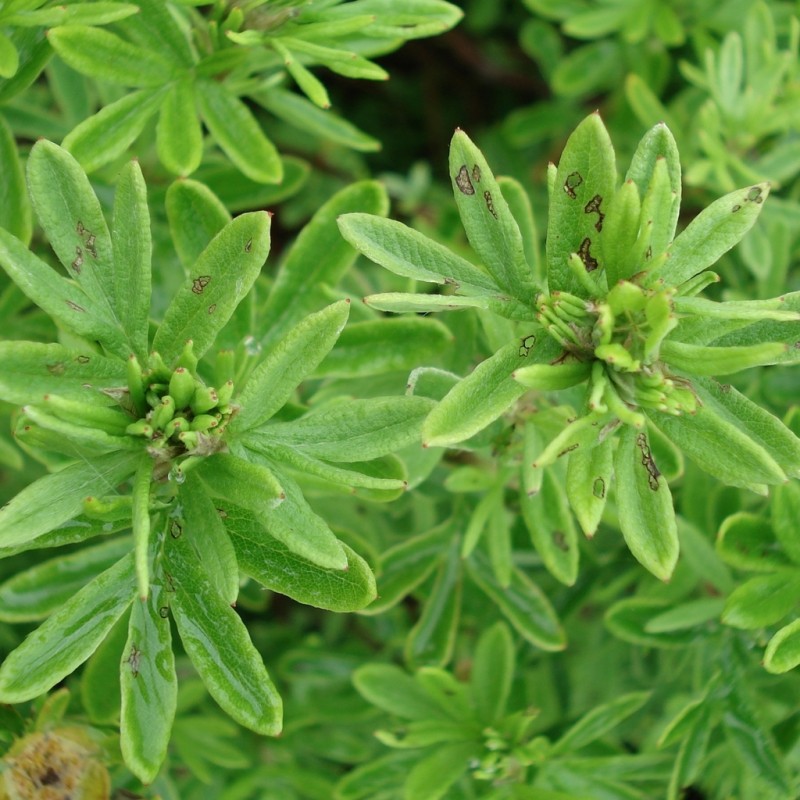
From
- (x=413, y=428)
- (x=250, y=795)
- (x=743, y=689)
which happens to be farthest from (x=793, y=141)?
(x=250, y=795)

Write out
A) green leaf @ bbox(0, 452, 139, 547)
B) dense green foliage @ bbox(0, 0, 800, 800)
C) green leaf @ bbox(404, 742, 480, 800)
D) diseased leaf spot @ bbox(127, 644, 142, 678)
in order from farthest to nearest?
green leaf @ bbox(404, 742, 480, 800) → diseased leaf spot @ bbox(127, 644, 142, 678) → dense green foliage @ bbox(0, 0, 800, 800) → green leaf @ bbox(0, 452, 139, 547)

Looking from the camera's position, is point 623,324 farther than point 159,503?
No

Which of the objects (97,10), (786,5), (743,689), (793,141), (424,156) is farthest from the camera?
(424,156)

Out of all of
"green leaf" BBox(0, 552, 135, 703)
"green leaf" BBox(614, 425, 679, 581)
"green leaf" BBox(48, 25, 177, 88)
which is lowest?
"green leaf" BBox(0, 552, 135, 703)

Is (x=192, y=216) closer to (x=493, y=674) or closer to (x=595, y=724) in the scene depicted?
(x=493, y=674)

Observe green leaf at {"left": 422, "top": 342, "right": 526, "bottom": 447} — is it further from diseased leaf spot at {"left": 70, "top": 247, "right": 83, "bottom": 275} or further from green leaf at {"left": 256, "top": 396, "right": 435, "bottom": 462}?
diseased leaf spot at {"left": 70, "top": 247, "right": 83, "bottom": 275}

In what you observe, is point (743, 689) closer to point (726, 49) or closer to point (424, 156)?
point (726, 49)

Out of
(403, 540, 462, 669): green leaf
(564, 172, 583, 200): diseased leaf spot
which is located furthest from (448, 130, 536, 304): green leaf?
(403, 540, 462, 669): green leaf
